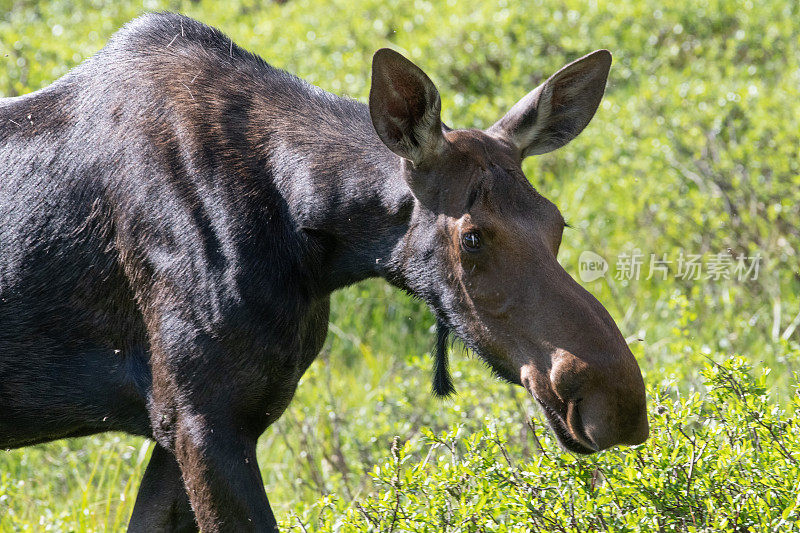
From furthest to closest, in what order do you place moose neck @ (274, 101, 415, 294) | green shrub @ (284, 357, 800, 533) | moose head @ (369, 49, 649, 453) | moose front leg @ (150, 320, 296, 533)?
moose neck @ (274, 101, 415, 294) → moose front leg @ (150, 320, 296, 533) → green shrub @ (284, 357, 800, 533) → moose head @ (369, 49, 649, 453)

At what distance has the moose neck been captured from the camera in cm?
311

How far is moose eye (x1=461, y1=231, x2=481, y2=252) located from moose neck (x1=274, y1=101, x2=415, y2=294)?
24 centimetres

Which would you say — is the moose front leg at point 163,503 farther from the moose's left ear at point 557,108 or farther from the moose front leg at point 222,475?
the moose's left ear at point 557,108

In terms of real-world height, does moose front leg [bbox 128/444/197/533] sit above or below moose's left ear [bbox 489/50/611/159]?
below

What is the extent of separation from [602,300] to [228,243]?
3.50 metres

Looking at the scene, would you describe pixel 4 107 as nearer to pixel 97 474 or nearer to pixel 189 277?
pixel 189 277

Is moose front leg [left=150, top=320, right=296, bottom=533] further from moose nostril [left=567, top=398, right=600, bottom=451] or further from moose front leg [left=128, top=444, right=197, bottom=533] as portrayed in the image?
moose nostril [left=567, top=398, right=600, bottom=451]

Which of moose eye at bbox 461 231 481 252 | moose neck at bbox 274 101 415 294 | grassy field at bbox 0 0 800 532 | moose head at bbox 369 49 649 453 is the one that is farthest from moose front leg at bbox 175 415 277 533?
moose eye at bbox 461 231 481 252

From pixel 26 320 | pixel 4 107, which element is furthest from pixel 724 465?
pixel 4 107

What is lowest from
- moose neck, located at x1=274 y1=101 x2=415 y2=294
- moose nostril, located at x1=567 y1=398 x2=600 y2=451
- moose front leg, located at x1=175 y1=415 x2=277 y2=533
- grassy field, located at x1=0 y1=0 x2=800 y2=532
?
grassy field, located at x1=0 y1=0 x2=800 y2=532

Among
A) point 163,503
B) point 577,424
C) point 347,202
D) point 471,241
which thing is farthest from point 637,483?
point 163,503

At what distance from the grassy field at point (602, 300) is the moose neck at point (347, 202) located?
448 mm

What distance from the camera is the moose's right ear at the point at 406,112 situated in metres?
2.97

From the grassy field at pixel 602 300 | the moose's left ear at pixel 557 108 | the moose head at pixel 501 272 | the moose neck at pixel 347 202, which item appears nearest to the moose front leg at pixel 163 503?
the grassy field at pixel 602 300
